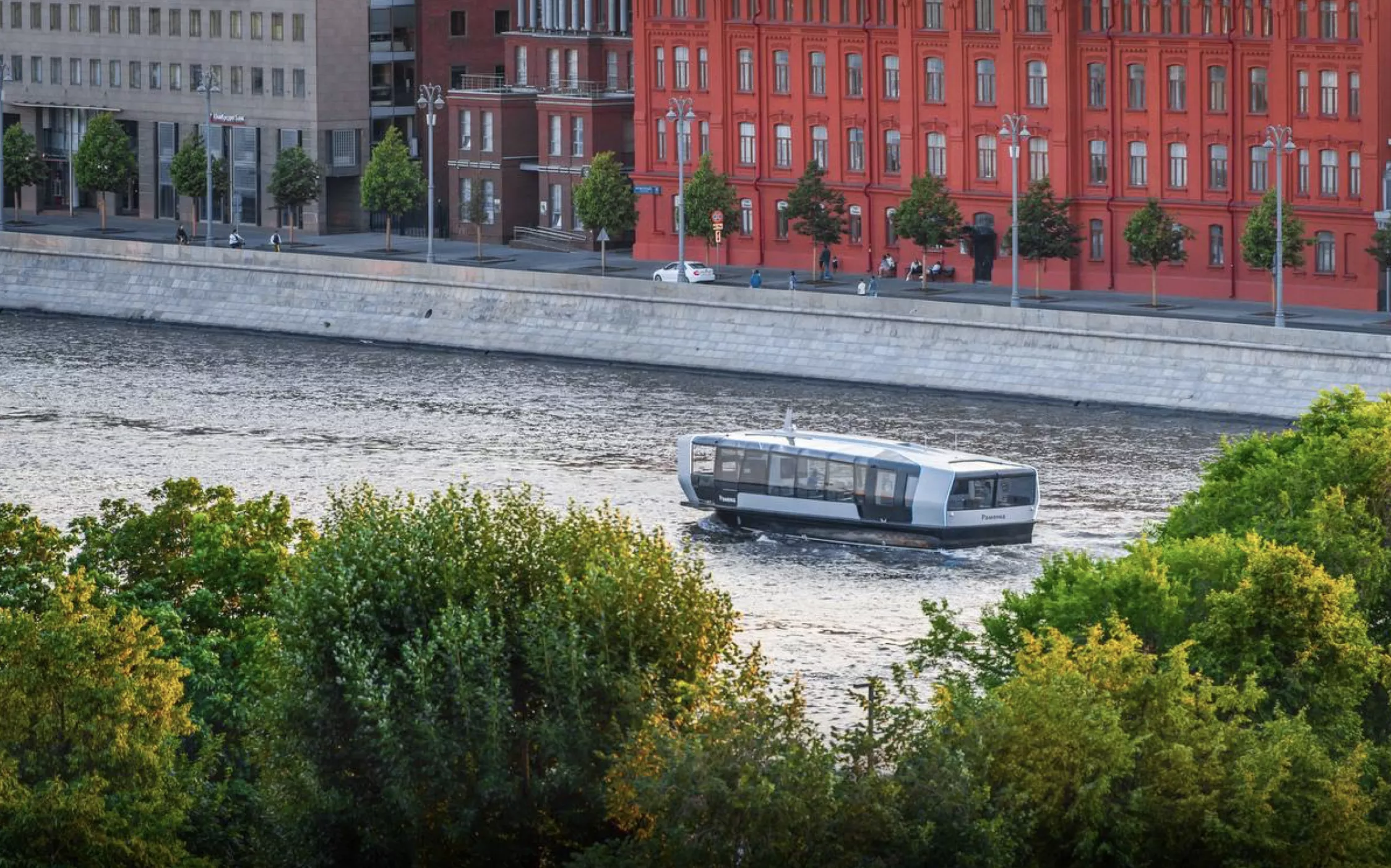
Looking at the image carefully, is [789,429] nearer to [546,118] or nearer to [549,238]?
[549,238]

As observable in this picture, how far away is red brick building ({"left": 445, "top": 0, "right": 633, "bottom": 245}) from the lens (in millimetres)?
154750

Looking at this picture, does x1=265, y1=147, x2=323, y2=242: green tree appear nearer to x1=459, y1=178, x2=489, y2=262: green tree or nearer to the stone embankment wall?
x1=459, y1=178, x2=489, y2=262: green tree

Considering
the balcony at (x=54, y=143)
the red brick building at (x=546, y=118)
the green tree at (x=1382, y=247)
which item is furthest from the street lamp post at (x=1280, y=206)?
the balcony at (x=54, y=143)

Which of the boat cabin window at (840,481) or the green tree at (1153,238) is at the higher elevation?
the green tree at (1153,238)

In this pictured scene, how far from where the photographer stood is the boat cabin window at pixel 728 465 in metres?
93.9

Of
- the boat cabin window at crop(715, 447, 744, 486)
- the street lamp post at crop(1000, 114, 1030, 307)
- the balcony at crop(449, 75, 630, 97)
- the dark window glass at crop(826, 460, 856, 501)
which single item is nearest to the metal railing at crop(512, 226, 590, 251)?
the balcony at crop(449, 75, 630, 97)

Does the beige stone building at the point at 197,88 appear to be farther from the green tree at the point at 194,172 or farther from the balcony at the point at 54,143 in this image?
the green tree at the point at 194,172

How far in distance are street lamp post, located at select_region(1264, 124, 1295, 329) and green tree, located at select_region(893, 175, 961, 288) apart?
13.2 metres

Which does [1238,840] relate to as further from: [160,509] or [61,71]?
[61,71]

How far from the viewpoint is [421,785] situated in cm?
5147

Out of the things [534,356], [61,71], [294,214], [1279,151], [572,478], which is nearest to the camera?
[572,478]

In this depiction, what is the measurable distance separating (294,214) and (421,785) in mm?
116627

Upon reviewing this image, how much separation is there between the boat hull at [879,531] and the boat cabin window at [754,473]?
653 millimetres

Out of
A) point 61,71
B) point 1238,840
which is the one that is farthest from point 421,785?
point 61,71
